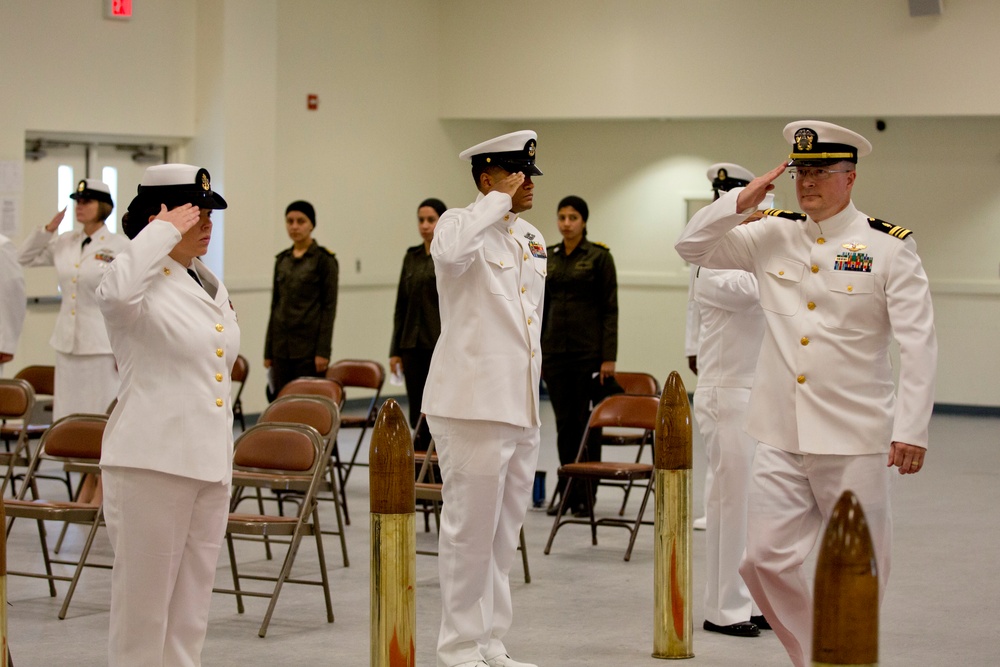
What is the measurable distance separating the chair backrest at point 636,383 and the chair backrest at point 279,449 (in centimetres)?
310

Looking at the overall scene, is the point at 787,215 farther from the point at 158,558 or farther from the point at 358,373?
the point at 358,373

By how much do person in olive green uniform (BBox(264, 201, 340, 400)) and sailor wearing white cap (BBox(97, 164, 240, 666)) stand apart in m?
5.30

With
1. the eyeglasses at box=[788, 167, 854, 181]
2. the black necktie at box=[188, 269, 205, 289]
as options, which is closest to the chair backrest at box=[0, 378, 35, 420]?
the black necktie at box=[188, 269, 205, 289]

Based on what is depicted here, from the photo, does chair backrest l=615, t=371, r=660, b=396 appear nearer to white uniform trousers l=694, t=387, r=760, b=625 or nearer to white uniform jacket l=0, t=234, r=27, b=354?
white uniform trousers l=694, t=387, r=760, b=625

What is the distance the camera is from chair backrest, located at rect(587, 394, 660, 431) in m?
7.48

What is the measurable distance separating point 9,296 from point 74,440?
2.75 m

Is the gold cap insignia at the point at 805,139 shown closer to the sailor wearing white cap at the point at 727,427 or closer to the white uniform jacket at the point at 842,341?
the white uniform jacket at the point at 842,341

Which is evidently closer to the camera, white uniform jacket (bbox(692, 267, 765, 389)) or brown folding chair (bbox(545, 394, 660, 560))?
white uniform jacket (bbox(692, 267, 765, 389))

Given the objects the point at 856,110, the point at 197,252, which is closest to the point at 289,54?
the point at 856,110

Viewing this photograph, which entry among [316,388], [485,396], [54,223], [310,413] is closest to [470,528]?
[485,396]

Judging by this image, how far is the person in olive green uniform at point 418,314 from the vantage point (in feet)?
28.6

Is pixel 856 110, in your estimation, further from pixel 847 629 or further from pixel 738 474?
pixel 847 629

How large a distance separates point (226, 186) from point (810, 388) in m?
8.42

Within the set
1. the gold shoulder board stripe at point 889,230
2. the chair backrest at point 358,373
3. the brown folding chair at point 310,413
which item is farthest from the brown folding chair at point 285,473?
the chair backrest at point 358,373
